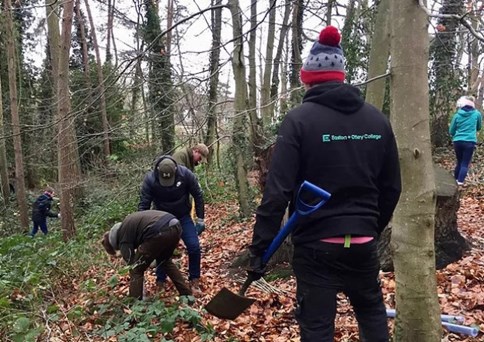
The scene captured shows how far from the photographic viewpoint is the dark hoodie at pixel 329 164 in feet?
7.64

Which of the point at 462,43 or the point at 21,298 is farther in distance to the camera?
the point at 462,43

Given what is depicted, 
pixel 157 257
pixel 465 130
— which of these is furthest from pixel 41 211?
pixel 465 130

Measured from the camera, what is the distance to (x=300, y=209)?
2.39 metres

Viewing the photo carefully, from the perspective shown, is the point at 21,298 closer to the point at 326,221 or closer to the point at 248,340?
the point at 248,340

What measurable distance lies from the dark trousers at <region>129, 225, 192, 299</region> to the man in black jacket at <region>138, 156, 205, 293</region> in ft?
1.48

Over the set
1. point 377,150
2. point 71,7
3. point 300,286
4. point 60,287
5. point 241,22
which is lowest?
point 60,287

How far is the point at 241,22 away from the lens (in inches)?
333

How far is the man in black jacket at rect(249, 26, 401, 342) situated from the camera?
234cm

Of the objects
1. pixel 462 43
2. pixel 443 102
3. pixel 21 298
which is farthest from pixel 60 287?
pixel 462 43

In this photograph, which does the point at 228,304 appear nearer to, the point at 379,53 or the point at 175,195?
the point at 175,195

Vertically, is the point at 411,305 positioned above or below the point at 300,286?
below

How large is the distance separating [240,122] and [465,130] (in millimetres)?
4422

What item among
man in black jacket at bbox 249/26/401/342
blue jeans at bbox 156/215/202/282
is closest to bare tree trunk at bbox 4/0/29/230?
blue jeans at bbox 156/215/202/282

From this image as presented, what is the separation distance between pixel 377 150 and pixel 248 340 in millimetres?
2513
